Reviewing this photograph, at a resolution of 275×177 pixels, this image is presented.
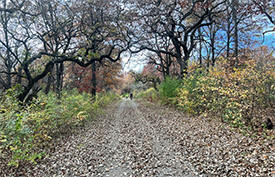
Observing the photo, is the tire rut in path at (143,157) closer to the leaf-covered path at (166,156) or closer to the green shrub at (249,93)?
the leaf-covered path at (166,156)

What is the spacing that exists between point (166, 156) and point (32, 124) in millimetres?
4477

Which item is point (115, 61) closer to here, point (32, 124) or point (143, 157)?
point (32, 124)

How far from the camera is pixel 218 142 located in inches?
200

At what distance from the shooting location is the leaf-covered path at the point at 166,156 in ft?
12.5

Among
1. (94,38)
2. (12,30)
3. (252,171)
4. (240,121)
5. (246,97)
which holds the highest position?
(12,30)

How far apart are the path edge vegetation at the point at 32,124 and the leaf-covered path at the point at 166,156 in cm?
52

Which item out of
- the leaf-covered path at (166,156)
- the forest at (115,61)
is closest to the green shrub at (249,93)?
the forest at (115,61)

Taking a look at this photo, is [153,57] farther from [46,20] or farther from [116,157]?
[116,157]

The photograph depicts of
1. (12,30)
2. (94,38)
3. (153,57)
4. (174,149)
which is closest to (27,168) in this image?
→ (174,149)

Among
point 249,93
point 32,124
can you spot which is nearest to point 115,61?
Result: point 32,124

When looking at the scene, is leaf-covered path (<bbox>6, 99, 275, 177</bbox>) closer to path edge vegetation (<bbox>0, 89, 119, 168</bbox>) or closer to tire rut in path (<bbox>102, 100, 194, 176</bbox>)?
tire rut in path (<bbox>102, 100, 194, 176</bbox>)

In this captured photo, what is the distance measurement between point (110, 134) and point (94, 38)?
6645 mm

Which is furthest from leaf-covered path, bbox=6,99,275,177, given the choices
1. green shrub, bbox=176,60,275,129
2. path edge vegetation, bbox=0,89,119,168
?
green shrub, bbox=176,60,275,129

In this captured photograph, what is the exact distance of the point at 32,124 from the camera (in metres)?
5.91
